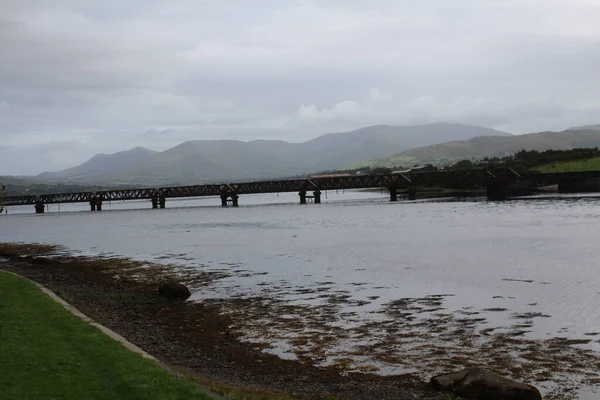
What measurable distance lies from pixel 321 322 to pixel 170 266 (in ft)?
81.9

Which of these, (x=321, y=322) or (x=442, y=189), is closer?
(x=321, y=322)

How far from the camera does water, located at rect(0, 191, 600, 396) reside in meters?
28.7

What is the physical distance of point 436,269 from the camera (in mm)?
41250

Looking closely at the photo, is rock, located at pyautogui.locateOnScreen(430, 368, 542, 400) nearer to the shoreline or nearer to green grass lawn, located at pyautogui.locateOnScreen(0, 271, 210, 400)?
the shoreline

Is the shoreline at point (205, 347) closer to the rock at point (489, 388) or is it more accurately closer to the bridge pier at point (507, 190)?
the rock at point (489, 388)

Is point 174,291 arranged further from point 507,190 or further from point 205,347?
point 507,190

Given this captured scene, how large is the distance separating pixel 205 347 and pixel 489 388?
36.3 ft

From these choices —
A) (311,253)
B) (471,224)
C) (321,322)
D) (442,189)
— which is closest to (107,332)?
(321,322)

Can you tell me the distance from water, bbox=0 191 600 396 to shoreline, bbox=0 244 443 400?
2.16 metres

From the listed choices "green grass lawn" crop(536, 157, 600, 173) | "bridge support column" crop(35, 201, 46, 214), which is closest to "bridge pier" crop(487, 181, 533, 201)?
"green grass lawn" crop(536, 157, 600, 173)

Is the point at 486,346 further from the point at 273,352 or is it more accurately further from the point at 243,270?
the point at 243,270

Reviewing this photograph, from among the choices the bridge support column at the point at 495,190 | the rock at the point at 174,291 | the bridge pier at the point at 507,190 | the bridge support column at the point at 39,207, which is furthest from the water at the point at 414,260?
the bridge support column at the point at 39,207

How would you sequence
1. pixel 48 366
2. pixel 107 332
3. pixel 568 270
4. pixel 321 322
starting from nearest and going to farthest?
pixel 48 366 < pixel 107 332 < pixel 321 322 < pixel 568 270

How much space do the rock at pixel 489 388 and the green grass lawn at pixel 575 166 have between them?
14119cm
